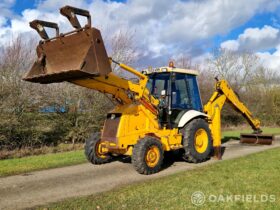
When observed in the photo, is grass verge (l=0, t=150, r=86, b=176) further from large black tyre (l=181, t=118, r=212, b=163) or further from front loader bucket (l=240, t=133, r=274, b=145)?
front loader bucket (l=240, t=133, r=274, b=145)

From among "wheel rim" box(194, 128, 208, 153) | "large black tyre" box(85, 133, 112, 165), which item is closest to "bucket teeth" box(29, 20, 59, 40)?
"large black tyre" box(85, 133, 112, 165)

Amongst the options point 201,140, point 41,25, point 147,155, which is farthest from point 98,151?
point 41,25

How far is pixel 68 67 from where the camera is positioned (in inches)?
314

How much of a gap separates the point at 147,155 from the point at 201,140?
2.49m

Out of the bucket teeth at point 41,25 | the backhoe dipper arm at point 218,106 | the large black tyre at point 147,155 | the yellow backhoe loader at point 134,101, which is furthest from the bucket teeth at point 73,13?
the backhoe dipper arm at point 218,106

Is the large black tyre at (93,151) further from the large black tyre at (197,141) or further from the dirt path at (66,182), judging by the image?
the large black tyre at (197,141)

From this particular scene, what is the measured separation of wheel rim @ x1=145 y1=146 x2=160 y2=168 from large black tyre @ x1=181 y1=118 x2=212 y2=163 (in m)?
1.30

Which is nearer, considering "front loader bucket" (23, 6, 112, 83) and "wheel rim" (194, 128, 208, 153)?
"front loader bucket" (23, 6, 112, 83)

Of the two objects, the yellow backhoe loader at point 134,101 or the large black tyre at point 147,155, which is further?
the large black tyre at point 147,155

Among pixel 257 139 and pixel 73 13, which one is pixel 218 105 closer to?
pixel 257 139

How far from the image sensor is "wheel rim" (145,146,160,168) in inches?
352

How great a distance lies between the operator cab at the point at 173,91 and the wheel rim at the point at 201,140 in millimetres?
769

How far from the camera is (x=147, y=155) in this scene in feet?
29.3

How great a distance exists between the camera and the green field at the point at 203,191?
6102mm
